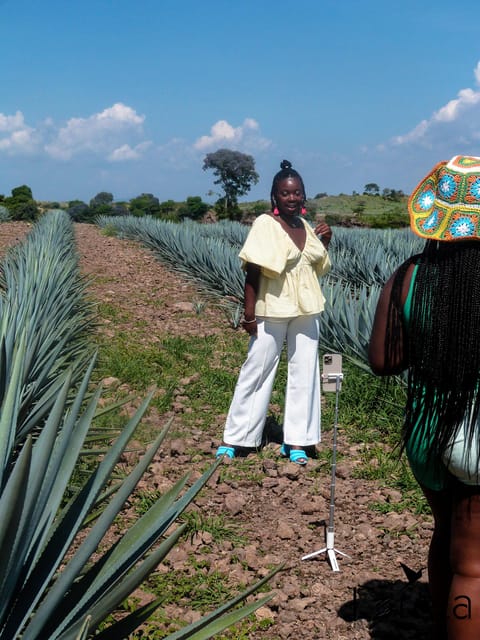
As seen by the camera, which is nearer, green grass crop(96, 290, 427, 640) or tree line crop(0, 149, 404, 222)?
green grass crop(96, 290, 427, 640)

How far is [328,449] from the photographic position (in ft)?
13.1

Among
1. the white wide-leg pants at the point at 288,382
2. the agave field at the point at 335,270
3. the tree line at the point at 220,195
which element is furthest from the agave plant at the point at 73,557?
the tree line at the point at 220,195

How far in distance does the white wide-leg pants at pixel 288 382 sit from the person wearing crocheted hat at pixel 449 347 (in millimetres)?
1908

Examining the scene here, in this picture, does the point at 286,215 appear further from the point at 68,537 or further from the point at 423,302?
the point at 68,537

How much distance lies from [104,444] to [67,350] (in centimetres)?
118

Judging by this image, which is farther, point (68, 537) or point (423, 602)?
point (423, 602)

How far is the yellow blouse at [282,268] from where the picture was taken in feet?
11.4

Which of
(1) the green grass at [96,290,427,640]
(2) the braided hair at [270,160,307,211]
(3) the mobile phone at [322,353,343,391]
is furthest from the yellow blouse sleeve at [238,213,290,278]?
(1) the green grass at [96,290,427,640]

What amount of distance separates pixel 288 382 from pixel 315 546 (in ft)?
3.34

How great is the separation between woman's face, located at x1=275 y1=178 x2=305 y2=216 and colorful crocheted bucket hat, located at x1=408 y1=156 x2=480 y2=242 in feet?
6.08

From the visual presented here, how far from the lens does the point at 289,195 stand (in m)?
3.54

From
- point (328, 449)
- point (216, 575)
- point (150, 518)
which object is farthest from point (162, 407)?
point (150, 518)

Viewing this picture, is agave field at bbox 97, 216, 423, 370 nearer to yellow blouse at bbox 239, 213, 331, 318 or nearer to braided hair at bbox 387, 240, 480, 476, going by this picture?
yellow blouse at bbox 239, 213, 331, 318

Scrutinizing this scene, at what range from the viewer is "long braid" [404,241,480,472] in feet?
5.39
